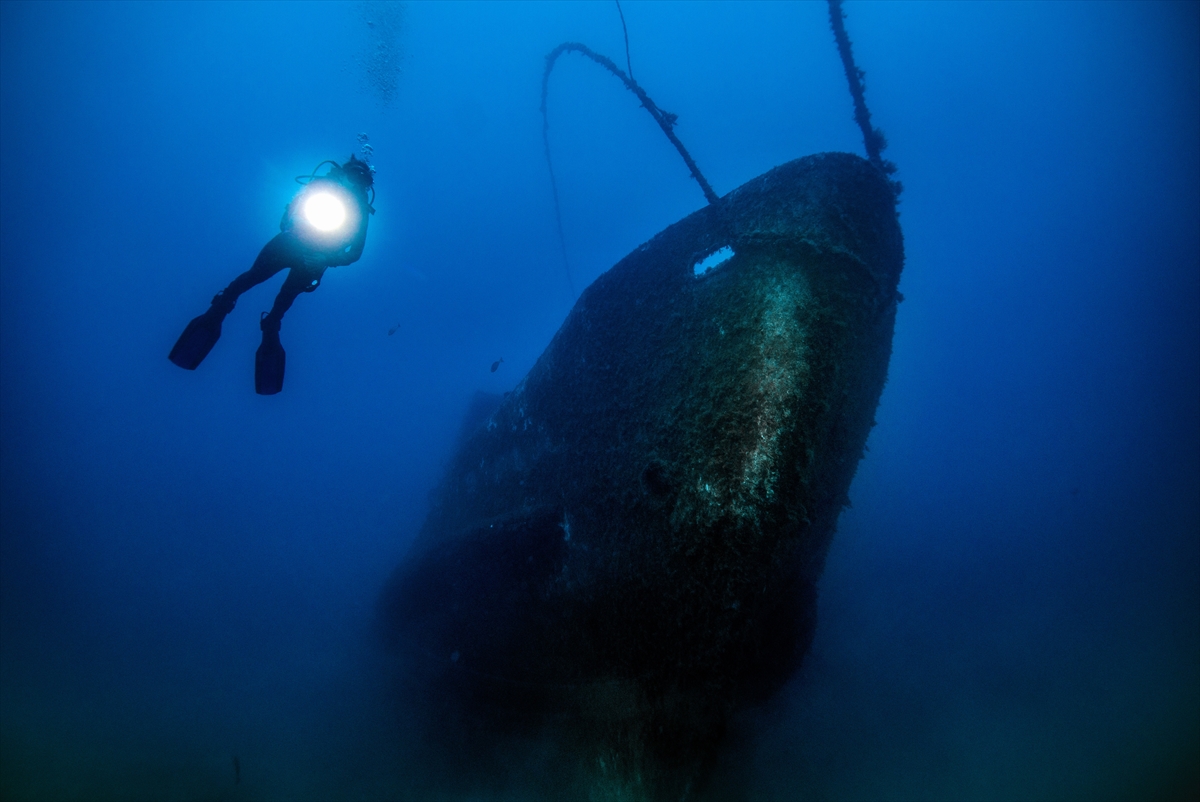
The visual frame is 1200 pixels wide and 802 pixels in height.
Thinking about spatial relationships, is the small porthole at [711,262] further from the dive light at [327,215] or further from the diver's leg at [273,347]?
the diver's leg at [273,347]

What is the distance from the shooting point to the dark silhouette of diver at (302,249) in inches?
140

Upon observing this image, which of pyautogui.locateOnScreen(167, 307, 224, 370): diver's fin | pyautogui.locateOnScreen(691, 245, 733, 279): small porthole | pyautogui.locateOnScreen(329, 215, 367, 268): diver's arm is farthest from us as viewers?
pyautogui.locateOnScreen(329, 215, 367, 268): diver's arm

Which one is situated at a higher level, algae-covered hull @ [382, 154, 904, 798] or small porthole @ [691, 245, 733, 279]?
small porthole @ [691, 245, 733, 279]

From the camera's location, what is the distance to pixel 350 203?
12.3 feet

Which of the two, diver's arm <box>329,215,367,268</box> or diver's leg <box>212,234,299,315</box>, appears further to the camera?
diver's arm <box>329,215,367,268</box>

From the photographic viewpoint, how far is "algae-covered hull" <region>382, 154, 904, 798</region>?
223 centimetres

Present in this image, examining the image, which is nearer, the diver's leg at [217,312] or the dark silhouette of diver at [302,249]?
the diver's leg at [217,312]

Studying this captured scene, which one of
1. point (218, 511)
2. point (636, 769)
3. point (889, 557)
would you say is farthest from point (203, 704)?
point (889, 557)

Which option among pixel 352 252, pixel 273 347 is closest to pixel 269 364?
pixel 273 347

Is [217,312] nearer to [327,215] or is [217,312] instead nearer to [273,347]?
[273,347]

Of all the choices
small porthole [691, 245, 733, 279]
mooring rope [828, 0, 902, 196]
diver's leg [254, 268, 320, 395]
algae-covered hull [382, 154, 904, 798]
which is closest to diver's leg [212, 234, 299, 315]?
diver's leg [254, 268, 320, 395]

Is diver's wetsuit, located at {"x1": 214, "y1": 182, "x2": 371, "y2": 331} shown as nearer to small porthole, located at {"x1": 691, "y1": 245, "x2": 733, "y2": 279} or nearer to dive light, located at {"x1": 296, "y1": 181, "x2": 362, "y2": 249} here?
dive light, located at {"x1": 296, "y1": 181, "x2": 362, "y2": 249}

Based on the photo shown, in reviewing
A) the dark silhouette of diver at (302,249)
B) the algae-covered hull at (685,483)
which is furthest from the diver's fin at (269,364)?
the algae-covered hull at (685,483)

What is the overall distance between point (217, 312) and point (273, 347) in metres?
0.41
